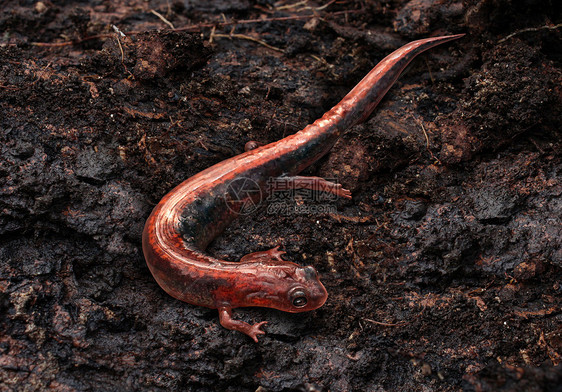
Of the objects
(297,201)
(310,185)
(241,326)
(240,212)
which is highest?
(310,185)

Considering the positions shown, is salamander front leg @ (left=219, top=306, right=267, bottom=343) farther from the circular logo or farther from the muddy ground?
the circular logo

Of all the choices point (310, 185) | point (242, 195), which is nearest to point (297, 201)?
point (310, 185)

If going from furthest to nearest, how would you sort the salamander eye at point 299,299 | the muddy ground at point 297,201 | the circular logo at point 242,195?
1. the circular logo at point 242,195
2. the salamander eye at point 299,299
3. the muddy ground at point 297,201

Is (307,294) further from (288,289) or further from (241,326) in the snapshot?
(241,326)

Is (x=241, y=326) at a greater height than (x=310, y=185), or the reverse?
(x=310, y=185)

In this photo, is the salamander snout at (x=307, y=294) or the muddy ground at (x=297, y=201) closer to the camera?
the muddy ground at (x=297, y=201)

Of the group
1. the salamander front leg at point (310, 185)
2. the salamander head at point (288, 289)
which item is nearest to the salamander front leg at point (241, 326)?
the salamander head at point (288, 289)

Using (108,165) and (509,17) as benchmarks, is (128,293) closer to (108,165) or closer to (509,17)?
(108,165)

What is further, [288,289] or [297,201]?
[297,201]

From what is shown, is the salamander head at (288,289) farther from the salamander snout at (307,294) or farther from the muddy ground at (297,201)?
the muddy ground at (297,201)
